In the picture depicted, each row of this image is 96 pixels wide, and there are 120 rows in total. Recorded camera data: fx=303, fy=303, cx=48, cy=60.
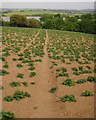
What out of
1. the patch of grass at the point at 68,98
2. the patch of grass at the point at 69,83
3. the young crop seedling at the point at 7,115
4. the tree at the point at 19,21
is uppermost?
the tree at the point at 19,21

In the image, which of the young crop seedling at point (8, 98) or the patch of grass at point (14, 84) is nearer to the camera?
the young crop seedling at point (8, 98)

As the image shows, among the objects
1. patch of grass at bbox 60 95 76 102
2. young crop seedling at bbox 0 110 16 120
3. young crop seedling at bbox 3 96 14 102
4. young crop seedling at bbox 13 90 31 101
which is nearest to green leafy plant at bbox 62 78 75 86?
patch of grass at bbox 60 95 76 102

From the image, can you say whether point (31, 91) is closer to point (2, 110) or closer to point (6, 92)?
point (6, 92)

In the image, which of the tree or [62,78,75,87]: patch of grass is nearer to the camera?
[62,78,75,87]: patch of grass

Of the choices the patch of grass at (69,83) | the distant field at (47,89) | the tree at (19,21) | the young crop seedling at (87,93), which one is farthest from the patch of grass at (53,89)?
the tree at (19,21)

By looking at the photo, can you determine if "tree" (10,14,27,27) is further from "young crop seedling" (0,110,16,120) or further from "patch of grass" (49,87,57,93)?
"young crop seedling" (0,110,16,120)

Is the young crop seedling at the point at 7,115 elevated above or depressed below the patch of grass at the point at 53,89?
below

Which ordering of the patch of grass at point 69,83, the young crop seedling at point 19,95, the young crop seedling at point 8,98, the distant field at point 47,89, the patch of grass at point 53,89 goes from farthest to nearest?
the patch of grass at point 69,83 < the patch of grass at point 53,89 < the young crop seedling at point 19,95 < the young crop seedling at point 8,98 < the distant field at point 47,89

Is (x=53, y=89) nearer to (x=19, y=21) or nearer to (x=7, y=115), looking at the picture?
(x=7, y=115)

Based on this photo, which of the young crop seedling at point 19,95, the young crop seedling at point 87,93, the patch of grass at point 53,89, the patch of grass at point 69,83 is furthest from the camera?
the patch of grass at point 69,83

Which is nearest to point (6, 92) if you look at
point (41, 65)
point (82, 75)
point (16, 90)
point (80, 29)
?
point (16, 90)

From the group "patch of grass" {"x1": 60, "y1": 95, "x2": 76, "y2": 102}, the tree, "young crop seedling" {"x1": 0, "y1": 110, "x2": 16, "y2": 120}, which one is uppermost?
the tree

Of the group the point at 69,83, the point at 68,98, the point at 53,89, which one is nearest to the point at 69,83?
the point at 69,83

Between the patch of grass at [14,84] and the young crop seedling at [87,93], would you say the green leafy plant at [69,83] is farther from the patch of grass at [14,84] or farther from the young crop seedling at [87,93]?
the patch of grass at [14,84]
